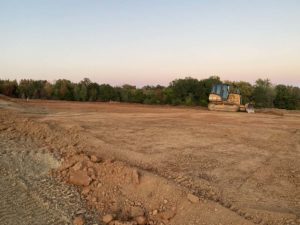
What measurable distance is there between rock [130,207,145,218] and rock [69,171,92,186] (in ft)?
4.28

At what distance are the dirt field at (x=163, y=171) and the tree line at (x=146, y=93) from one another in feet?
105

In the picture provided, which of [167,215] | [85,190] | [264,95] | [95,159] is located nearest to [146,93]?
[264,95]

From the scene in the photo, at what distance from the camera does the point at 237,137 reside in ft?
39.0

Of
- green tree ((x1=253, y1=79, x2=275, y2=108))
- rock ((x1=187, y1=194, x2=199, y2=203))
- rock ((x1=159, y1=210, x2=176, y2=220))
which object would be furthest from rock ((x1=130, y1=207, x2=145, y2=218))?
green tree ((x1=253, y1=79, x2=275, y2=108))

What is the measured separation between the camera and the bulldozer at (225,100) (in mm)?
24516

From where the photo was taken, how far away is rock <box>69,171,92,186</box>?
23.2 feet

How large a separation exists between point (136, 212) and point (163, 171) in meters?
1.69

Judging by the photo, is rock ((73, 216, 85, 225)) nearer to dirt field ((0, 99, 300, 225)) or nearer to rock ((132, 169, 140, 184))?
dirt field ((0, 99, 300, 225))

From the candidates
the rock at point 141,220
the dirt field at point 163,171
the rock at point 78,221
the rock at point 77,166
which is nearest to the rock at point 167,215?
the dirt field at point 163,171

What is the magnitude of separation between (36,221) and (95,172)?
1.94 metres

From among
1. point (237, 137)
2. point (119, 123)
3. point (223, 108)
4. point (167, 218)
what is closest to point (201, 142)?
point (237, 137)

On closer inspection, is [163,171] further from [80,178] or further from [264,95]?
[264,95]

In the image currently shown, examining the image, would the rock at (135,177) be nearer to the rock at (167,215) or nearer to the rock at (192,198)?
the rock at (167,215)

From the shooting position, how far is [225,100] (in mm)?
24578
